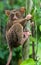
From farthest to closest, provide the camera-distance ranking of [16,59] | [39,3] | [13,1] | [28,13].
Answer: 1. [13,1]
2. [16,59]
3. [28,13]
4. [39,3]

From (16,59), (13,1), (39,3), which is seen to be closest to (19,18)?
(39,3)

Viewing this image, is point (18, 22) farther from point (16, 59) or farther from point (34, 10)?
point (16, 59)

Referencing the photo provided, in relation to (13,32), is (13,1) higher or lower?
lower

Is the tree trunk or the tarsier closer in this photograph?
the tree trunk

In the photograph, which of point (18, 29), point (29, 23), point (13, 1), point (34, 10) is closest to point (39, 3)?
point (34, 10)

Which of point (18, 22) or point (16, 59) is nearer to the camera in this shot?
point (18, 22)

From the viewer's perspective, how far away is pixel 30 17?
247 centimetres

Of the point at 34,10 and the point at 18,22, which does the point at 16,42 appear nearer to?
the point at 18,22

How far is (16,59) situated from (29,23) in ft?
5.57

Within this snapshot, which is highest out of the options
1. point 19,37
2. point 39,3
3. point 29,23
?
point 39,3

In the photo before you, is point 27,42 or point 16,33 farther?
point 16,33

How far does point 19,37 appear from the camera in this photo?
2686 mm

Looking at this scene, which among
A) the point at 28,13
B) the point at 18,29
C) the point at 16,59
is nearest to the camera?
the point at 28,13

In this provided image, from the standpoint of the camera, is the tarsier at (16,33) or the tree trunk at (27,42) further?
the tarsier at (16,33)
